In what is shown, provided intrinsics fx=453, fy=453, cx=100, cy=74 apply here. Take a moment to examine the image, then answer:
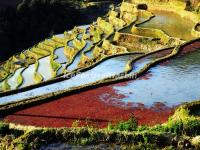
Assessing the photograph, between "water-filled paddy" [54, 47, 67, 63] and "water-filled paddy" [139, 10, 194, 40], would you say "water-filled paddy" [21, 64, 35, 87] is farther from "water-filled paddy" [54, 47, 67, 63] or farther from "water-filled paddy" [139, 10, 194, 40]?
"water-filled paddy" [139, 10, 194, 40]

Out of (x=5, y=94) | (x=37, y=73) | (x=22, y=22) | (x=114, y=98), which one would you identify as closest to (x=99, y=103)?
(x=114, y=98)

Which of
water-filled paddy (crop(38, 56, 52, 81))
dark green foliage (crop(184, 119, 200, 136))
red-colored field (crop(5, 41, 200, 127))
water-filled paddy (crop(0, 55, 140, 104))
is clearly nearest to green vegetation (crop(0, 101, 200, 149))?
dark green foliage (crop(184, 119, 200, 136))

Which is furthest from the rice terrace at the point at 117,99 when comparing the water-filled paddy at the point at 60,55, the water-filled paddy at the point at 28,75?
the water-filled paddy at the point at 60,55

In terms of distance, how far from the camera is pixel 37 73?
3675 centimetres

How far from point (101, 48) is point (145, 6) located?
1694 centimetres

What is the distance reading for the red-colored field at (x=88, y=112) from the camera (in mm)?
14961

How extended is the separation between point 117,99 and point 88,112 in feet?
6.02

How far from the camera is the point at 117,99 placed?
17.2 meters

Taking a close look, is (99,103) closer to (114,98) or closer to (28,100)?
(114,98)

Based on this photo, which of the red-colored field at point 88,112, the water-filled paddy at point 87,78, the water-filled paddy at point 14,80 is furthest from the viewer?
the water-filled paddy at point 14,80

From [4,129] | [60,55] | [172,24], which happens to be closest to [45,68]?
[60,55]

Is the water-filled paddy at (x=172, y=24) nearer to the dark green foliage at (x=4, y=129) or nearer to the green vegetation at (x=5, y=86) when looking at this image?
the green vegetation at (x=5, y=86)

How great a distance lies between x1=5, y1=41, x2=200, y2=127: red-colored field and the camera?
49.1ft

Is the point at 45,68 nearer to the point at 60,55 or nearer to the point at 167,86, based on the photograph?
the point at 60,55
